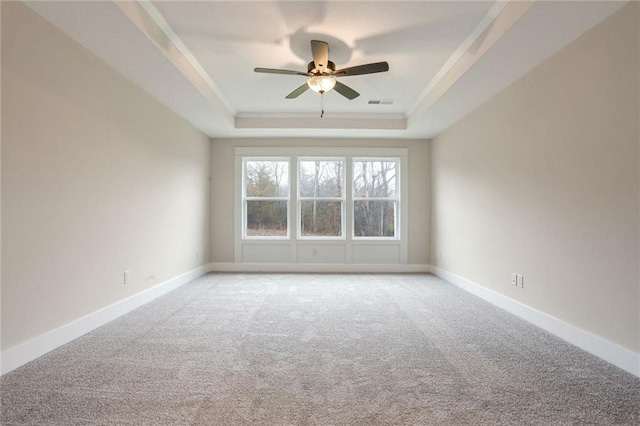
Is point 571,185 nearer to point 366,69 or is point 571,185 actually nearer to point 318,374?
point 366,69

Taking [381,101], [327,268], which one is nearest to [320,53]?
[381,101]

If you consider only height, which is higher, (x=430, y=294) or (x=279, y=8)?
(x=279, y=8)

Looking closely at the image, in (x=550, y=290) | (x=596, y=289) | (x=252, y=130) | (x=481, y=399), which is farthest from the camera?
(x=252, y=130)

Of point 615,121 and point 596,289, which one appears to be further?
point 596,289

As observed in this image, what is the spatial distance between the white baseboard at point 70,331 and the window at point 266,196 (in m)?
2.11

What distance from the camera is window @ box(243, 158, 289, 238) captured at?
5.85 meters

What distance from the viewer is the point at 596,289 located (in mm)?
2316

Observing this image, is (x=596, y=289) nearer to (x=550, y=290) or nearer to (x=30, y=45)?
(x=550, y=290)

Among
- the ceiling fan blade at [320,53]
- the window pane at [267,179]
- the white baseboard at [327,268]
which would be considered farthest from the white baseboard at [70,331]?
the ceiling fan blade at [320,53]

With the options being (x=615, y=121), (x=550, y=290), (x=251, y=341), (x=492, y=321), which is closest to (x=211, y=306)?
(x=251, y=341)

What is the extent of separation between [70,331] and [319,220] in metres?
3.98

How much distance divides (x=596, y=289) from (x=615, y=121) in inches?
47.3

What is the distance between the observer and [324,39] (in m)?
2.94

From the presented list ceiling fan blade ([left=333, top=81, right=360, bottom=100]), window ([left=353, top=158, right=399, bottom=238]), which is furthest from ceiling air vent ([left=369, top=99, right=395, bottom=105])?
window ([left=353, top=158, right=399, bottom=238])
